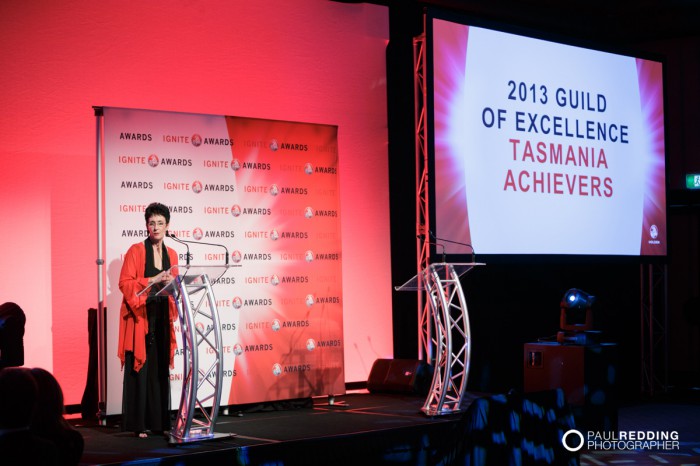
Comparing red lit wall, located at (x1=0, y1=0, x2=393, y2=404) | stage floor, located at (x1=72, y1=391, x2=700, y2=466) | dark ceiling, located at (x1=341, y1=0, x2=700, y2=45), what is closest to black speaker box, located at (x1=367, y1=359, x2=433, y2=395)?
stage floor, located at (x1=72, y1=391, x2=700, y2=466)

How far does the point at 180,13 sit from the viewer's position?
686 centimetres

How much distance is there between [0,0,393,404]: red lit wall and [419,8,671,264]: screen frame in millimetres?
1055

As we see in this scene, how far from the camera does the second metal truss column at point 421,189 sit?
272 inches

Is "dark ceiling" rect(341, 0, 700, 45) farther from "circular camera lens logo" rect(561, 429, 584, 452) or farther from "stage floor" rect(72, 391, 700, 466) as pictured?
"circular camera lens logo" rect(561, 429, 584, 452)

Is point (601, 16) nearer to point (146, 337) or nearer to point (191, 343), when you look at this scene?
point (146, 337)

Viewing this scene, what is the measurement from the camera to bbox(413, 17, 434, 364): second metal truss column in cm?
691

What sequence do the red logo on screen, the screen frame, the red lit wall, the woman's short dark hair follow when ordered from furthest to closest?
the screen frame
the red lit wall
the red logo on screen
the woman's short dark hair

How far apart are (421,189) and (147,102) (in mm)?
2311

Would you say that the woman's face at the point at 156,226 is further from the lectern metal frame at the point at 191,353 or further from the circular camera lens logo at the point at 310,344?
the circular camera lens logo at the point at 310,344

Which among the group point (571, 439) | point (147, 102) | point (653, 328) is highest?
point (147, 102)

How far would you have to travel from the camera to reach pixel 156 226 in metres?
5.32

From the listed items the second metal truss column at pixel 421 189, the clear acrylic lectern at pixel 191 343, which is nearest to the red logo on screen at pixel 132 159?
the clear acrylic lectern at pixel 191 343

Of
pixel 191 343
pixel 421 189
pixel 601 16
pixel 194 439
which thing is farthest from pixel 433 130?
pixel 601 16

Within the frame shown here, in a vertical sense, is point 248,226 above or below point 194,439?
above
